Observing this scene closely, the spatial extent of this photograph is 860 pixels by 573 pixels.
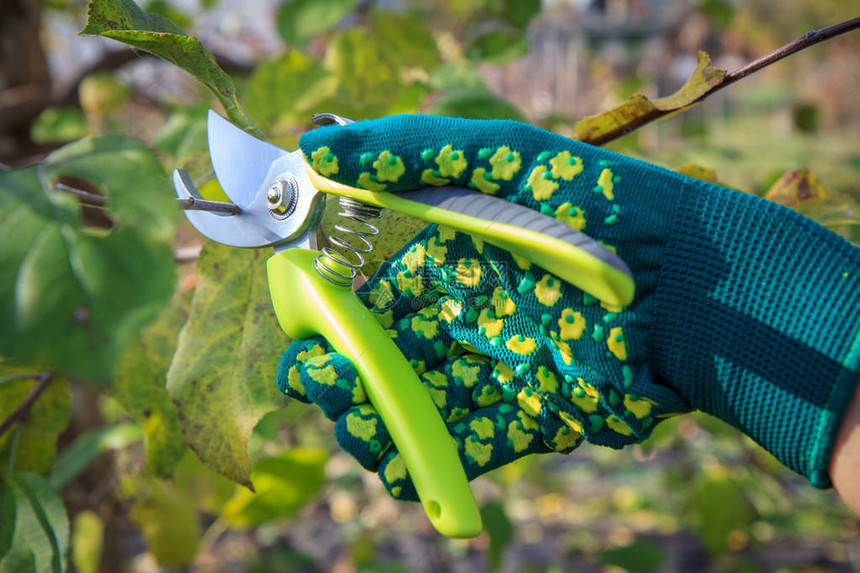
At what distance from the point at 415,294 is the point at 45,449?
452 millimetres

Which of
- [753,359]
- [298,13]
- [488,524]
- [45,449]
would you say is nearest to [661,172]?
[753,359]

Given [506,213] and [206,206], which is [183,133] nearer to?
[206,206]

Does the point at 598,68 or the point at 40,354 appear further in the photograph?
the point at 598,68

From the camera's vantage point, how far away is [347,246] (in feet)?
1.81

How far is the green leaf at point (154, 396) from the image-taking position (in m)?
0.69

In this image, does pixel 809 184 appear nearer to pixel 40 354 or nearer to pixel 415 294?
pixel 415 294

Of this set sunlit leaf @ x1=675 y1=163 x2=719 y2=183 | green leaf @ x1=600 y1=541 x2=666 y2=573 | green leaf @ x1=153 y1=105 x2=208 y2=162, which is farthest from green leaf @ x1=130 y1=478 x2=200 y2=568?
sunlit leaf @ x1=675 y1=163 x2=719 y2=183

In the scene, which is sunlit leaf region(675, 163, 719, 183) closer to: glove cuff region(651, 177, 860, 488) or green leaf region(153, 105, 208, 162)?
glove cuff region(651, 177, 860, 488)

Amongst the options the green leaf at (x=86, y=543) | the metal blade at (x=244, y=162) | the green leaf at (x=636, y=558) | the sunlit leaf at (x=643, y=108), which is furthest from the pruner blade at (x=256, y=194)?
the green leaf at (x=636, y=558)

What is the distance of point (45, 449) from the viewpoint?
708 mm

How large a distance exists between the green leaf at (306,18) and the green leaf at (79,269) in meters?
0.66

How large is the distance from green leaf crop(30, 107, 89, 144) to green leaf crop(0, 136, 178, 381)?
0.89 m

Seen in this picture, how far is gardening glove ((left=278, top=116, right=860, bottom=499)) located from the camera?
446 millimetres

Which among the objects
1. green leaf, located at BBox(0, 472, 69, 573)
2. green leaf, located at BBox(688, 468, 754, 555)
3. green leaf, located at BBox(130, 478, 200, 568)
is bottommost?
green leaf, located at BBox(688, 468, 754, 555)
